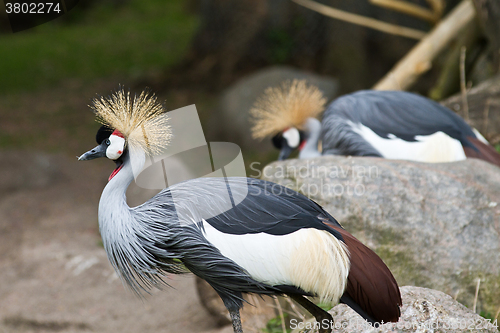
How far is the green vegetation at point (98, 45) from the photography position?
26.7 ft

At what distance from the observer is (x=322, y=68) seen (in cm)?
630

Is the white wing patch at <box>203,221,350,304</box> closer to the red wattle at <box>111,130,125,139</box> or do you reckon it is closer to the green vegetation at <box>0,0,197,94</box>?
the red wattle at <box>111,130,125,139</box>

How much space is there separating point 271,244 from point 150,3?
1351cm

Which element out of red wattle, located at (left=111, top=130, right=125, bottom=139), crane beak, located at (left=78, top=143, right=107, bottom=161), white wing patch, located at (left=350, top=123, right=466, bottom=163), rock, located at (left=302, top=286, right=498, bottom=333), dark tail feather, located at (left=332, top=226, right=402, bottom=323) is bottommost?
rock, located at (left=302, top=286, right=498, bottom=333)

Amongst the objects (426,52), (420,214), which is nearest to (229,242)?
(420,214)

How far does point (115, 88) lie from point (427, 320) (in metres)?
2.19

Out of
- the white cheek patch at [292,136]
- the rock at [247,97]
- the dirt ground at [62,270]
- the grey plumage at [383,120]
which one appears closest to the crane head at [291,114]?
the white cheek patch at [292,136]

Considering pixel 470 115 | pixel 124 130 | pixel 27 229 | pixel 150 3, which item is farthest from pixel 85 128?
pixel 150 3

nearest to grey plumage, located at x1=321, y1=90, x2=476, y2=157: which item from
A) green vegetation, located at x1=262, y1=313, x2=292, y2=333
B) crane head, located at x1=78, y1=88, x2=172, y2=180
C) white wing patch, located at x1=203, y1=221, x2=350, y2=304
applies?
green vegetation, located at x1=262, y1=313, x2=292, y2=333

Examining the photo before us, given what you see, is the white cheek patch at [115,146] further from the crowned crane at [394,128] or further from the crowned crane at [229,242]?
the crowned crane at [394,128]

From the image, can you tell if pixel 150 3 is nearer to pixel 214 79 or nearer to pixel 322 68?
pixel 214 79

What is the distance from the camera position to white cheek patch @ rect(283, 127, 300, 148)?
124 inches

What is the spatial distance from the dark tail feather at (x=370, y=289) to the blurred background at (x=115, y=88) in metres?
0.67

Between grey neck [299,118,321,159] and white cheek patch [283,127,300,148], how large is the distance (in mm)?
61
